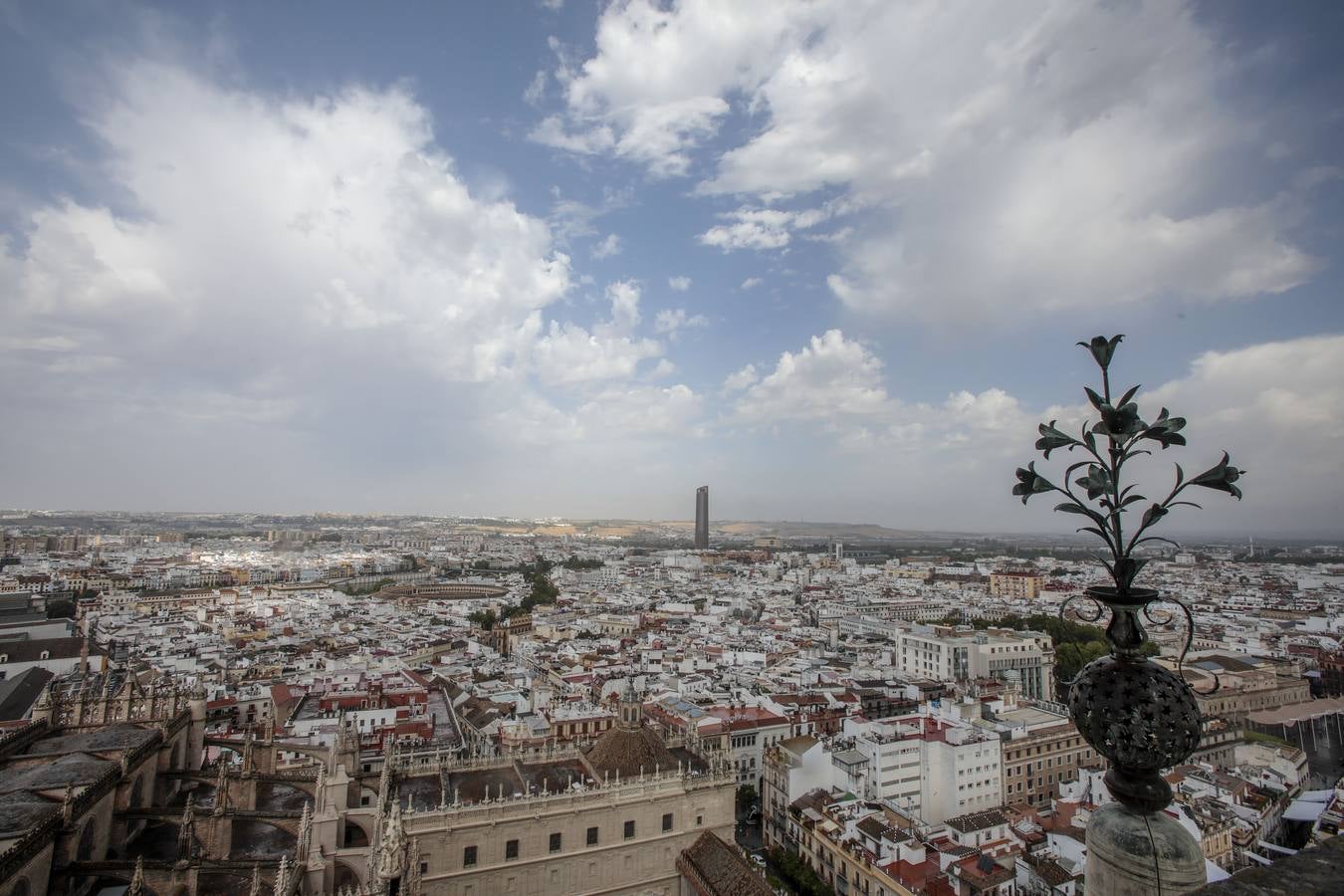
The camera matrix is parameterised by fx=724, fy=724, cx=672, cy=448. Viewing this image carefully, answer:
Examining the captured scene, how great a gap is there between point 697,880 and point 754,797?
44.2 feet

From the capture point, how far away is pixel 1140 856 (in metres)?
2.91

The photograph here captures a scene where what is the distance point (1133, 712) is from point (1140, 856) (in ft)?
1.85

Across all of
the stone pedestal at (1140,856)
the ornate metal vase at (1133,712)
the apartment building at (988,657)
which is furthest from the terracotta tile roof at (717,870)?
the apartment building at (988,657)

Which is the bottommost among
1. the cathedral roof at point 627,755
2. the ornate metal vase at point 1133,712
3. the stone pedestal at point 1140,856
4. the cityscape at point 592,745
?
the cityscape at point 592,745

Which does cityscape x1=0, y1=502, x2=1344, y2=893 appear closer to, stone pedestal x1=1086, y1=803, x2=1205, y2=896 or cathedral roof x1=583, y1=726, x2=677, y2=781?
cathedral roof x1=583, y1=726, x2=677, y2=781

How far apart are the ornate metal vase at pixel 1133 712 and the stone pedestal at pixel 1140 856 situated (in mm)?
91

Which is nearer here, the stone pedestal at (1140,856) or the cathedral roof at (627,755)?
the stone pedestal at (1140,856)

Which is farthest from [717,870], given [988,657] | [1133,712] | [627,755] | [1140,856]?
[988,657]

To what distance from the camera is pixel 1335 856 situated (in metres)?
2.48

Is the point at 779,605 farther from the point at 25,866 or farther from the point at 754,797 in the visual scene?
the point at 25,866

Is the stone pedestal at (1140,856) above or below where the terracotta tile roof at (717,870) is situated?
above

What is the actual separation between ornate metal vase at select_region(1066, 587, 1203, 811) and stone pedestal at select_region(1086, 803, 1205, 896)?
0.09 meters

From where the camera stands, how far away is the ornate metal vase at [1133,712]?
2896 mm

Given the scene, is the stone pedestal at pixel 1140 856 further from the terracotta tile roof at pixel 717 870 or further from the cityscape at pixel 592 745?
the terracotta tile roof at pixel 717 870
